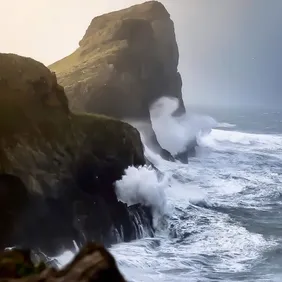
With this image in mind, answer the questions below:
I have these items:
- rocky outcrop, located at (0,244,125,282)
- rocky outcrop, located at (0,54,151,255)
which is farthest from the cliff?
rocky outcrop, located at (0,244,125,282)

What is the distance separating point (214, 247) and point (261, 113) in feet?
12.2

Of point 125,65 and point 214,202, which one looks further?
point 125,65

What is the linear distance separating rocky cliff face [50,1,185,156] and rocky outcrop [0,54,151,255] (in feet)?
1.91

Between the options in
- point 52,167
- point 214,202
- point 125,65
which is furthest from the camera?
point 125,65

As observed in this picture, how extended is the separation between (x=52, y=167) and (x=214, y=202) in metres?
3.18

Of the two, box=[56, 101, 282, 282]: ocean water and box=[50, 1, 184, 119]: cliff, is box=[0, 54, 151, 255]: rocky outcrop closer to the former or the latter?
box=[56, 101, 282, 282]: ocean water

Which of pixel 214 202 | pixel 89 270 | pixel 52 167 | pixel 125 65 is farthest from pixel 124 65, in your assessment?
pixel 89 270

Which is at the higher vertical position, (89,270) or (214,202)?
(89,270)

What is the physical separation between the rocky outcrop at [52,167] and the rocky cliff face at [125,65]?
1.91ft

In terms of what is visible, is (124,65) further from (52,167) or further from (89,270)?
(89,270)

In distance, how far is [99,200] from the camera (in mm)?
6609

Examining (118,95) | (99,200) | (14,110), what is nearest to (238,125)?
(118,95)

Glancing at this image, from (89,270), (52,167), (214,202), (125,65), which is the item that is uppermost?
(125,65)

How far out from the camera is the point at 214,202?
8.07 m
